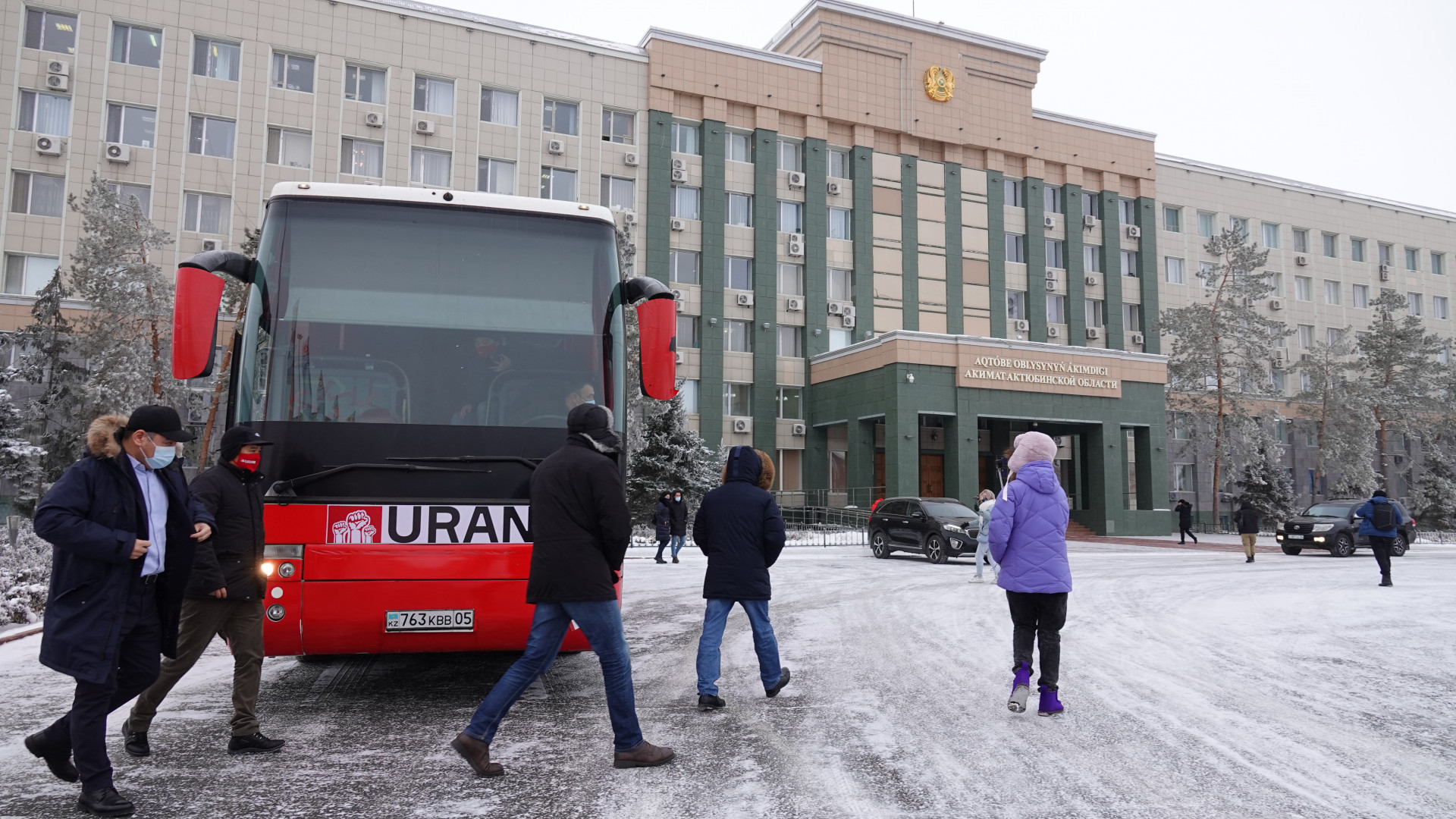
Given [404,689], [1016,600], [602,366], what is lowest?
[404,689]

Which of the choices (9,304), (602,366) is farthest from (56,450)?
(602,366)

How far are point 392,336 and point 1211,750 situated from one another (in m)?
5.39

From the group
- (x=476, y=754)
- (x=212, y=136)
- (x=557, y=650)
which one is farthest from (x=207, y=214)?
(x=476, y=754)

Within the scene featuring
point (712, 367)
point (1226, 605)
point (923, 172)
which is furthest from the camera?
point (923, 172)

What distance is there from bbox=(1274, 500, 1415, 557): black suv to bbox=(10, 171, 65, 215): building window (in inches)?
1558

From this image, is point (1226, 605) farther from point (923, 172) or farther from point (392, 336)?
point (923, 172)

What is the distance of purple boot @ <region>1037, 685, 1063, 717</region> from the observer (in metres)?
5.96

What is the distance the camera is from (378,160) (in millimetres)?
34594

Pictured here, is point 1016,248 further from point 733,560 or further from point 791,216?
point 733,560

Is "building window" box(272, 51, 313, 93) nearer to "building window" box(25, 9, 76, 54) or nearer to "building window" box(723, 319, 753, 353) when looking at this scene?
"building window" box(25, 9, 76, 54)

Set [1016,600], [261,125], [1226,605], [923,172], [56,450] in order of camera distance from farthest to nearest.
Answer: [923,172] < [261,125] < [56,450] < [1226,605] < [1016,600]

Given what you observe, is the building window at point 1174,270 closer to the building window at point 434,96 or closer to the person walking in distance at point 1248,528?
the person walking in distance at point 1248,528

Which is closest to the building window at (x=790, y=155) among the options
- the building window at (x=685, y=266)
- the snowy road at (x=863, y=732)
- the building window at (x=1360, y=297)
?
the building window at (x=685, y=266)

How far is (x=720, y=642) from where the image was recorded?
6273 millimetres
